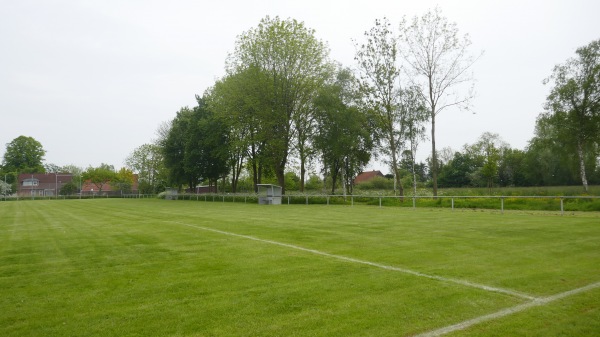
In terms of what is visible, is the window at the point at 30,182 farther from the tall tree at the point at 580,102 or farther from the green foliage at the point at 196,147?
the tall tree at the point at 580,102

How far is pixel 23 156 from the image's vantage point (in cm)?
9912

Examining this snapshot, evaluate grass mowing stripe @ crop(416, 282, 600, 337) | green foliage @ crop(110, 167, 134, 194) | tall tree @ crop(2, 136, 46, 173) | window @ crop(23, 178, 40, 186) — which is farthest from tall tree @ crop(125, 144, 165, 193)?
grass mowing stripe @ crop(416, 282, 600, 337)

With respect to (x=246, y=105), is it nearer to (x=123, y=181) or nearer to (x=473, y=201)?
(x=473, y=201)

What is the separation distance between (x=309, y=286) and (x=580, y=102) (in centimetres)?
4158

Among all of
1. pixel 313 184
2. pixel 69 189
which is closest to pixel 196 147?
pixel 313 184

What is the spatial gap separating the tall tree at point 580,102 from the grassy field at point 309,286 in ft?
109

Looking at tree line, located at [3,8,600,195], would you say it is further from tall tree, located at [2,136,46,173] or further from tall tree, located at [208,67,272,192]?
tall tree, located at [2,136,46,173]

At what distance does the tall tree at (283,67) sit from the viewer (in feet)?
118

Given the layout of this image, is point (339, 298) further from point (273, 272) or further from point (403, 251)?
point (403, 251)

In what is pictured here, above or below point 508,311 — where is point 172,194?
above

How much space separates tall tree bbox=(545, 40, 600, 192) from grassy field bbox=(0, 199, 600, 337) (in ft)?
109

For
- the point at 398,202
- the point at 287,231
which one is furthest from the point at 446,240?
the point at 398,202

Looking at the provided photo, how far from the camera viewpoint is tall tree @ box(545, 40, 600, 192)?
3544cm

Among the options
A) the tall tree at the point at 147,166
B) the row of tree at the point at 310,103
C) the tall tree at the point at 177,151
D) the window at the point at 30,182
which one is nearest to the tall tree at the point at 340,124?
the row of tree at the point at 310,103
